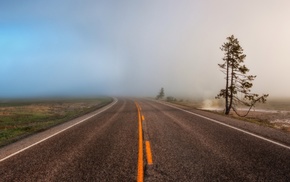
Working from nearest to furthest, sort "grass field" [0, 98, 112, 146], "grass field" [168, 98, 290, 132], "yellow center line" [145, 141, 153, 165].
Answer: "yellow center line" [145, 141, 153, 165]
"grass field" [0, 98, 112, 146]
"grass field" [168, 98, 290, 132]

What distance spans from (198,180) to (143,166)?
1583 millimetres

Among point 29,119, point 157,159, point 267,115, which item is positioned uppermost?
point 267,115

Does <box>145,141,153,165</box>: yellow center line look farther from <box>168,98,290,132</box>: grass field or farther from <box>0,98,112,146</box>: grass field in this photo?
<box>168,98,290,132</box>: grass field

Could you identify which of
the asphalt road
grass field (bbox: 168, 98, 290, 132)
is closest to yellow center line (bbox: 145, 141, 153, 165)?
the asphalt road

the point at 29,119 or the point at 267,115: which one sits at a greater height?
the point at 267,115

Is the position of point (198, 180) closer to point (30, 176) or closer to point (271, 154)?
point (271, 154)

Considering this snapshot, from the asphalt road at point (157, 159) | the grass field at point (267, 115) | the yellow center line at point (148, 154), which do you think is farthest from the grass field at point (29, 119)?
the grass field at point (267, 115)

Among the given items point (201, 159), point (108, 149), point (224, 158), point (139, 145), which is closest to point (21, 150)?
point (108, 149)

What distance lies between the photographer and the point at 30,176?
234 inches

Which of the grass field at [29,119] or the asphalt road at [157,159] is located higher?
the asphalt road at [157,159]

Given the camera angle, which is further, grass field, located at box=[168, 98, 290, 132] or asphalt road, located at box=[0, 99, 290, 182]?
grass field, located at box=[168, 98, 290, 132]

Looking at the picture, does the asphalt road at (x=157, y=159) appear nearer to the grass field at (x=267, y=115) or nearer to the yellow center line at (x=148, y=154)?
the yellow center line at (x=148, y=154)

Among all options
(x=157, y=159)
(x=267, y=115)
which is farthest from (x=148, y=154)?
(x=267, y=115)

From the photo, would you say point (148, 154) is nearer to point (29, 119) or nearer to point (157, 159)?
point (157, 159)
